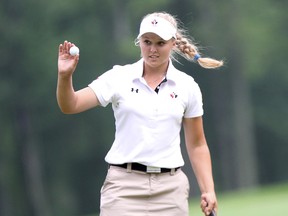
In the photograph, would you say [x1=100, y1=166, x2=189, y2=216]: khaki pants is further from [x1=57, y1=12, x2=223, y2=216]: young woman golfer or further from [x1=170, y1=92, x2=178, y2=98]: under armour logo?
[x1=170, y1=92, x2=178, y2=98]: under armour logo

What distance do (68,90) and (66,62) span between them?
16cm

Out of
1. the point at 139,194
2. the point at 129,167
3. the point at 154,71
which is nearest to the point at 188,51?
→ the point at 154,71

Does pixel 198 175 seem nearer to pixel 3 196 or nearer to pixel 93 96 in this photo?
pixel 93 96

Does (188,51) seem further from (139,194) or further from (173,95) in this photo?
(139,194)

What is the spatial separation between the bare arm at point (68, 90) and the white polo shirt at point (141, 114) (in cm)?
7

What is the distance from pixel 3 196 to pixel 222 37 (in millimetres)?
10031

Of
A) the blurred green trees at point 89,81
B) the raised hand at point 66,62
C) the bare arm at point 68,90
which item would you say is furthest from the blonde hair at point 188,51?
the blurred green trees at point 89,81

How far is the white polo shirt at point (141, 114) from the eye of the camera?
6727 millimetres

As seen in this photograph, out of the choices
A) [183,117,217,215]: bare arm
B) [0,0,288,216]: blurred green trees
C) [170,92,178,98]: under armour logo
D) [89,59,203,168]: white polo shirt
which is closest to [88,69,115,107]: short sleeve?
[89,59,203,168]: white polo shirt

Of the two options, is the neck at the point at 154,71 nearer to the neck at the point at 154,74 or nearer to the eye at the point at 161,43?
the neck at the point at 154,74

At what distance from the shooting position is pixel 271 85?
153 feet

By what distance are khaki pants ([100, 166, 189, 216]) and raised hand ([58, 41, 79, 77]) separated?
2.41 ft

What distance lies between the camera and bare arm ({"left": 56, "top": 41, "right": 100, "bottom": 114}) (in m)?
6.46

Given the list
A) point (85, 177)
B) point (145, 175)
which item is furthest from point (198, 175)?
point (85, 177)
